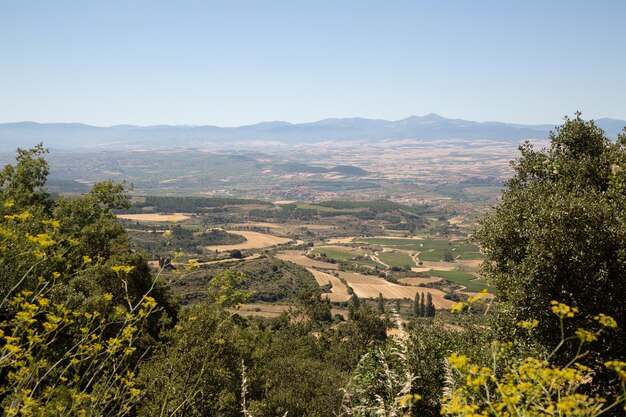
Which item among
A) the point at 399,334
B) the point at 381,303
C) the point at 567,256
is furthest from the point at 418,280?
the point at 567,256

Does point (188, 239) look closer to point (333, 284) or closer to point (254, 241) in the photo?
point (254, 241)

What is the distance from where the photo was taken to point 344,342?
4716cm

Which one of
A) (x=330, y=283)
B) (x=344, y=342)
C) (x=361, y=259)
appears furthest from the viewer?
(x=361, y=259)

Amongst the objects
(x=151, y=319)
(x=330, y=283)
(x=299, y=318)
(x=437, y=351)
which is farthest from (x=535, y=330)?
(x=330, y=283)

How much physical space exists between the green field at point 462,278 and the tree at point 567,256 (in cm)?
10122

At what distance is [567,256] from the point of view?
1258 cm

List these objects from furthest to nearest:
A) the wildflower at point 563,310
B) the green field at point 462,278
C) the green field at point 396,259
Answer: the green field at point 396,259 < the green field at point 462,278 < the wildflower at point 563,310

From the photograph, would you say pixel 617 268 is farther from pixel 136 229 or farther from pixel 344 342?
pixel 136 229

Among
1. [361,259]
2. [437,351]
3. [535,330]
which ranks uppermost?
[535,330]

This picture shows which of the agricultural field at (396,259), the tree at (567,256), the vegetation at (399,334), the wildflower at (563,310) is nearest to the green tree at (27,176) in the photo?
the vegetation at (399,334)

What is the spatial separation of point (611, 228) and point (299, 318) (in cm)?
5408

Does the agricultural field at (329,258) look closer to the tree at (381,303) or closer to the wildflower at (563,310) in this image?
the tree at (381,303)

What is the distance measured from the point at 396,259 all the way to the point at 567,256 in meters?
138

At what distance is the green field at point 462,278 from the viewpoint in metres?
114
